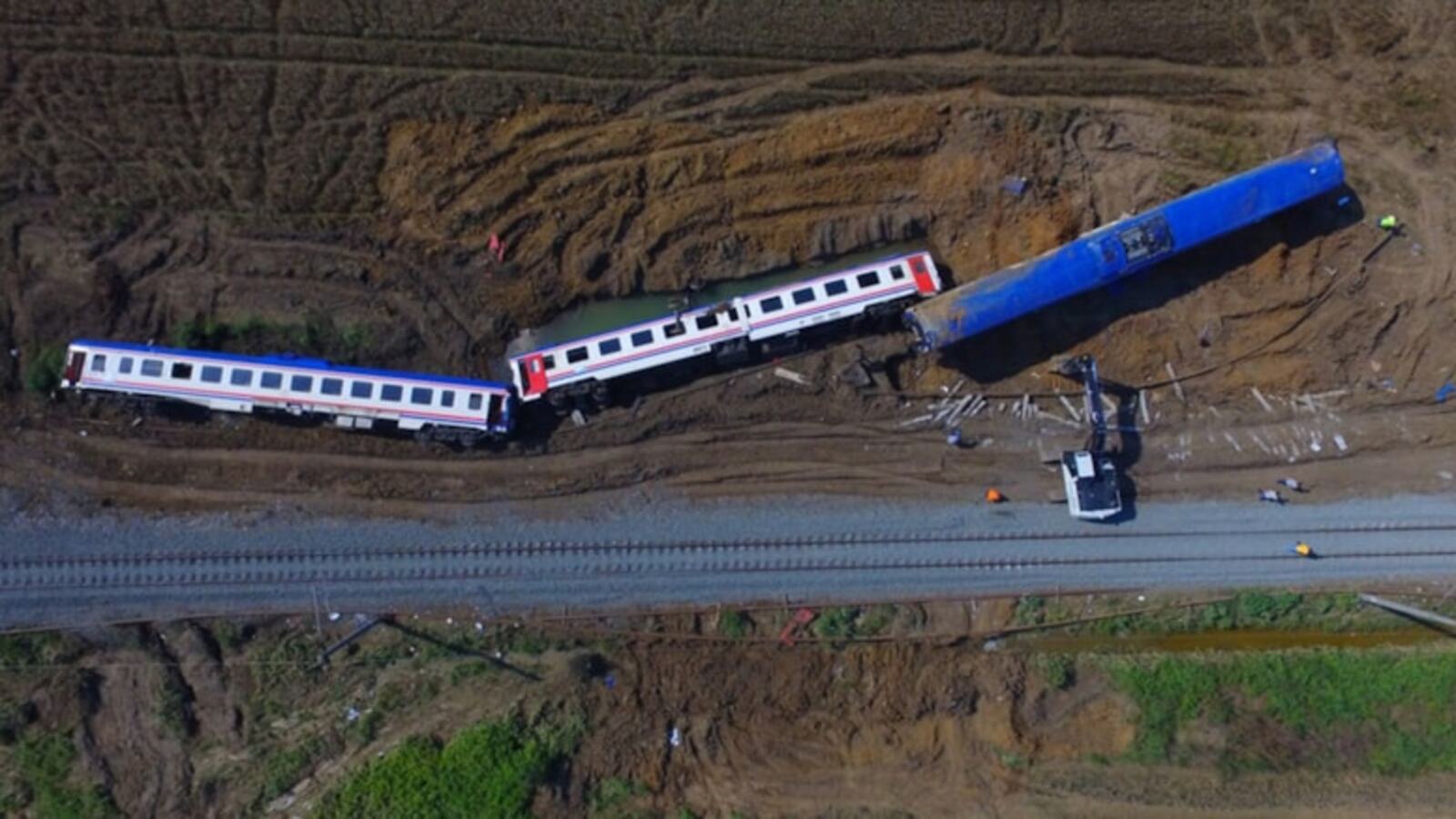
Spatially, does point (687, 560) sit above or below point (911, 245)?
below

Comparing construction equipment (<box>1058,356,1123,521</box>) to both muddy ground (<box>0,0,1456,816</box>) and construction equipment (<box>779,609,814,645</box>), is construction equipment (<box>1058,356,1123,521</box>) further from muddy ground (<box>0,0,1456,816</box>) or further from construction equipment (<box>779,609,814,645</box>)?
construction equipment (<box>779,609,814,645</box>)

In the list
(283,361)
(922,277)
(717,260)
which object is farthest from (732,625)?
(283,361)

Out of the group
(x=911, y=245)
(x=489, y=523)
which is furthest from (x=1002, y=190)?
(x=489, y=523)

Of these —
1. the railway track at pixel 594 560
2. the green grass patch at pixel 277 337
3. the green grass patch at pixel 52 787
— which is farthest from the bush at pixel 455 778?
the green grass patch at pixel 277 337

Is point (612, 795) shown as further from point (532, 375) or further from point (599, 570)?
point (532, 375)

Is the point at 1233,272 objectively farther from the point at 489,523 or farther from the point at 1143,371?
the point at 489,523

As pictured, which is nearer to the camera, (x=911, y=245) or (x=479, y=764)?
(x=479, y=764)

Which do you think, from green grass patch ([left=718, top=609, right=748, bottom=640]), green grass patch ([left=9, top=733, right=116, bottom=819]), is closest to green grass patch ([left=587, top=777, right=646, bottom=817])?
green grass patch ([left=718, top=609, right=748, bottom=640])
